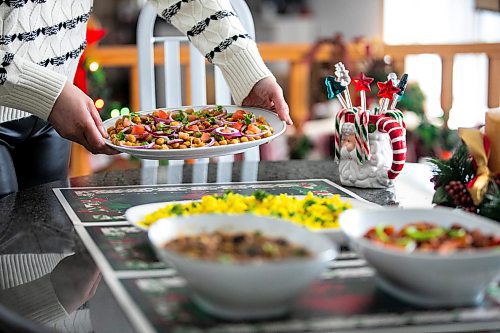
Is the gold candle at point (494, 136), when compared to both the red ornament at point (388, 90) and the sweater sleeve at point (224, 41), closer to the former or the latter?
the red ornament at point (388, 90)

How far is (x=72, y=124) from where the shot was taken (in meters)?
1.80

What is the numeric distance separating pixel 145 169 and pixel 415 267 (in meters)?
1.25

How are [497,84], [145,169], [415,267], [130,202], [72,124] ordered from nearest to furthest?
[415,267], [130,202], [72,124], [145,169], [497,84]

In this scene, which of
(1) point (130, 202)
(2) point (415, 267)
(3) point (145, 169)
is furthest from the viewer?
(3) point (145, 169)

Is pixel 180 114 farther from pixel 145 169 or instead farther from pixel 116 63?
pixel 116 63

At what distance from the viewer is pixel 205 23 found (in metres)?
2.11

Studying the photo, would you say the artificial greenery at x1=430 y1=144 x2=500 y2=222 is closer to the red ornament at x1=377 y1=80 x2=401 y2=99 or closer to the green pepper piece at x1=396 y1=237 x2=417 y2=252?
the red ornament at x1=377 y1=80 x2=401 y2=99

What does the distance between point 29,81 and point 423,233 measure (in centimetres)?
105

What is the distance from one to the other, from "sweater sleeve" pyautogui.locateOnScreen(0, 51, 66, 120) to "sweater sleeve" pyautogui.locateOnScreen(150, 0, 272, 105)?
1.50 feet

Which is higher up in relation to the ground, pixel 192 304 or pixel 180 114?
pixel 180 114

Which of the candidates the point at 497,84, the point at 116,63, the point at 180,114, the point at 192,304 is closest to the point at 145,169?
the point at 180,114

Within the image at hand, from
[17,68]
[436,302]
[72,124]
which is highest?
[17,68]

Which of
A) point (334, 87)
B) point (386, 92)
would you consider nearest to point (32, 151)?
point (334, 87)

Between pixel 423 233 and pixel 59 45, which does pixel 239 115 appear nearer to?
pixel 59 45
